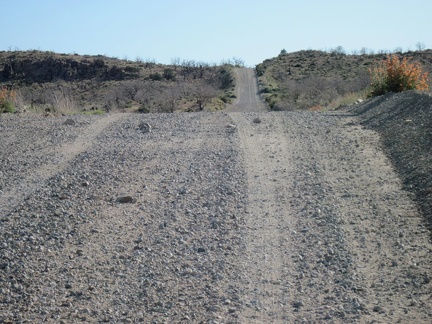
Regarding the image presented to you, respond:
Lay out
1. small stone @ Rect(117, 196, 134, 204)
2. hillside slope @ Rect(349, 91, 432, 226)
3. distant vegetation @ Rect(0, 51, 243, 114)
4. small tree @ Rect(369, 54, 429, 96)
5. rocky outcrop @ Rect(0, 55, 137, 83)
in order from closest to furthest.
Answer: small stone @ Rect(117, 196, 134, 204)
hillside slope @ Rect(349, 91, 432, 226)
small tree @ Rect(369, 54, 429, 96)
distant vegetation @ Rect(0, 51, 243, 114)
rocky outcrop @ Rect(0, 55, 137, 83)

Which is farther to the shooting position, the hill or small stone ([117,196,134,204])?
the hill

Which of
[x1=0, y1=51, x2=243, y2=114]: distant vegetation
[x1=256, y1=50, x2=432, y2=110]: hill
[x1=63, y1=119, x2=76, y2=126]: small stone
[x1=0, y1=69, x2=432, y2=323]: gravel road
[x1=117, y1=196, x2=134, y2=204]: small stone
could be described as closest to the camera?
[x1=0, y1=69, x2=432, y2=323]: gravel road

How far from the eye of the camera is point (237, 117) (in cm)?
2041

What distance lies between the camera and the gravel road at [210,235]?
6.64 meters

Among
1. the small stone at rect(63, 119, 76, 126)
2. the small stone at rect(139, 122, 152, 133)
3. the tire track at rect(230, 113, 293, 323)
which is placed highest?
the small stone at rect(63, 119, 76, 126)

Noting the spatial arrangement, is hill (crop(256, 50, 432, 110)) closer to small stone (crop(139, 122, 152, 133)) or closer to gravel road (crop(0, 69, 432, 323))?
small stone (crop(139, 122, 152, 133))

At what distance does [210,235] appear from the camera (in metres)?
8.76

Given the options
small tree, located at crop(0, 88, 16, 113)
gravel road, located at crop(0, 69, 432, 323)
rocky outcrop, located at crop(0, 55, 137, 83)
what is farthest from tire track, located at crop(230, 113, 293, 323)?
rocky outcrop, located at crop(0, 55, 137, 83)

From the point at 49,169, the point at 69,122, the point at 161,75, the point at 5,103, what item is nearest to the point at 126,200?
the point at 49,169

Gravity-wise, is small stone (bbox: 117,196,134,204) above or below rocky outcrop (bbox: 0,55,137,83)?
below

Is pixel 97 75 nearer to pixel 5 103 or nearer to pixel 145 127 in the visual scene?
pixel 5 103

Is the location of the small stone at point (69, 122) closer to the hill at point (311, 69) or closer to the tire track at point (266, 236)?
the tire track at point (266, 236)

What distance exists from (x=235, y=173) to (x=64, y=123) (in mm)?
8910

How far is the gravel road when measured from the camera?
21.8 ft
